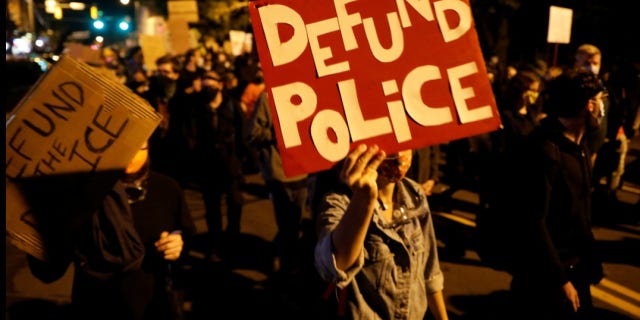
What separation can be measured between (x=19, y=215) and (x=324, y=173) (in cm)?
177

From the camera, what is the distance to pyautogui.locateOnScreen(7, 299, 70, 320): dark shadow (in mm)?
4531

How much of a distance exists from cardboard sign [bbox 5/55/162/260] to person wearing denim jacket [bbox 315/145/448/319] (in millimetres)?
819

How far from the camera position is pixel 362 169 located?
193cm

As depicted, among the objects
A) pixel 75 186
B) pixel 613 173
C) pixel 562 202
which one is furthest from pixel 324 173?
pixel 613 173

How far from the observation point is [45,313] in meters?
4.60

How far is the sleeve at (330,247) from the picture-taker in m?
2.05

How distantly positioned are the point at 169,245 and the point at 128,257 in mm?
265

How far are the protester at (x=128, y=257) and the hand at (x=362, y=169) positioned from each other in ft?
4.04

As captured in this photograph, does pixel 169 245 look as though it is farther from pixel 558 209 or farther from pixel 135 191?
pixel 558 209

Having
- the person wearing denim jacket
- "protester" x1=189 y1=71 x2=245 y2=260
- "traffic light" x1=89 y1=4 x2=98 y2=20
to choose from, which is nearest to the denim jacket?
the person wearing denim jacket

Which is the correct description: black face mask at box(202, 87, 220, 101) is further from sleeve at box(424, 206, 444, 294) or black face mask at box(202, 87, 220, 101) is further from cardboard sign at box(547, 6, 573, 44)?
cardboard sign at box(547, 6, 573, 44)

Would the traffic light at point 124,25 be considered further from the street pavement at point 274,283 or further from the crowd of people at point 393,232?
the crowd of people at point 393,232

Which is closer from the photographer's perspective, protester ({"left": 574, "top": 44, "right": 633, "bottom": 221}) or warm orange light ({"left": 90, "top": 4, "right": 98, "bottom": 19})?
protester ({"left": 574, "top": 44, "right": 633, "bottom": 221})

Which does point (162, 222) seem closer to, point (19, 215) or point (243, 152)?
point (19, 215)
